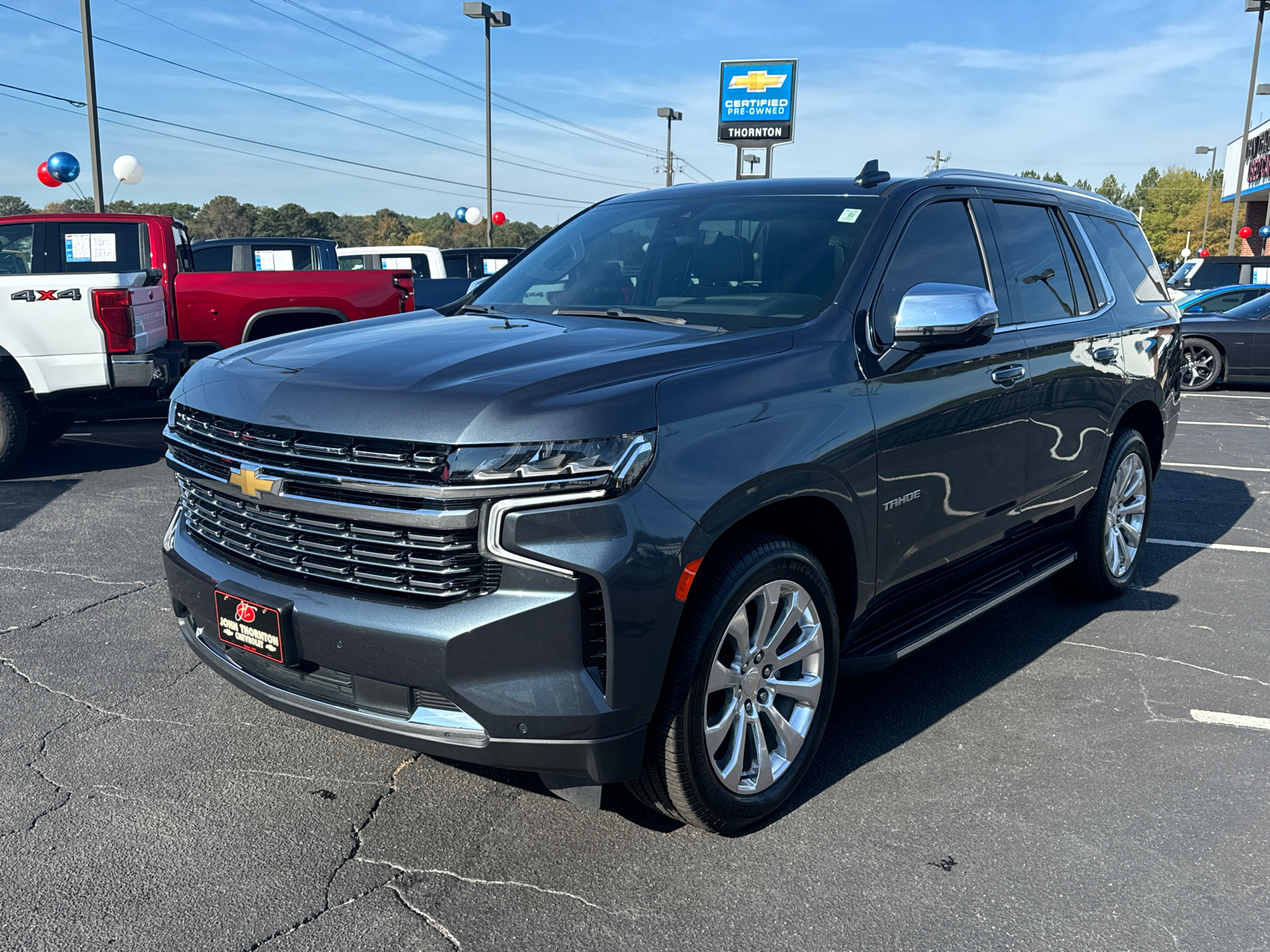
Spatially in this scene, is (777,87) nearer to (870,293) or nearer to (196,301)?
(196,301)

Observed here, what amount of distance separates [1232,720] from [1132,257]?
269 centimetres

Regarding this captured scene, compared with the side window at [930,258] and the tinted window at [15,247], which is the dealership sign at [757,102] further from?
the side window at [930,258]

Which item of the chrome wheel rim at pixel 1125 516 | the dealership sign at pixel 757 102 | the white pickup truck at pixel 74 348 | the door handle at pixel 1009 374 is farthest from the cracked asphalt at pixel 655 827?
the dealership sign at pixel 757 102

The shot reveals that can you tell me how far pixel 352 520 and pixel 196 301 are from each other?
27.6ft

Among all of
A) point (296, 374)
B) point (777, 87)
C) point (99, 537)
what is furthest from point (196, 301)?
point (777, 87)

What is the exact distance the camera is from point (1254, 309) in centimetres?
1532

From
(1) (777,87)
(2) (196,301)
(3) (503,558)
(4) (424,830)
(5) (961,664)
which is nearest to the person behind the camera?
(3) (503,558)

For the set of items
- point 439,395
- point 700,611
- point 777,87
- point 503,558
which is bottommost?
point 700,611

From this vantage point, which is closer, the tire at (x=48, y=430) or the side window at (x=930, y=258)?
the side window at (x=930, y=258)

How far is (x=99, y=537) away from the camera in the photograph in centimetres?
636

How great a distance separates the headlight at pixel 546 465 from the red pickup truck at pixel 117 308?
21.7 ft

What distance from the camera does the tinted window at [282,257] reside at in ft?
47.9

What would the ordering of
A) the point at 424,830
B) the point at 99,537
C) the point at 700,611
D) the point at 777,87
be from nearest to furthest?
1. the point at 700,611
2. the point at 424,830
3. the point at 99,537
4. the point at 777,87

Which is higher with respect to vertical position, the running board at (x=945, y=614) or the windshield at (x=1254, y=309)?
the windshield at (x=1254, y=309)
